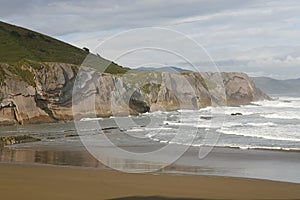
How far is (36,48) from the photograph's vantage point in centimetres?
11462

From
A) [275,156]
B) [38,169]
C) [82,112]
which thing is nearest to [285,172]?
[275,156]

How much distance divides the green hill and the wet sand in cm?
8071

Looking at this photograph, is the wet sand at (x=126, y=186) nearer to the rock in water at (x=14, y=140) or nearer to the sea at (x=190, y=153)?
the sea at (x=190, y=153)

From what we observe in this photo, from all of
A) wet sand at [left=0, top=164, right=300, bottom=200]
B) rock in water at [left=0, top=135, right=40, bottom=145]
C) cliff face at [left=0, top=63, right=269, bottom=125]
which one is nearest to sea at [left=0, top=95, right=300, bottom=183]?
rock in water at [left=0, top=135, right=40, bottom=145]

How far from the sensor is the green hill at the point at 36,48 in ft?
335

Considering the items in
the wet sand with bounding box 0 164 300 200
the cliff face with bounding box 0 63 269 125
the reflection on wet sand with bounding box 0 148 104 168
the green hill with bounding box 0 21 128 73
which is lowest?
the reflection on wet sand with bounding box 0 148 104 168

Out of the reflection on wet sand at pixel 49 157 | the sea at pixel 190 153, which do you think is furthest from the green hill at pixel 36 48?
the reflection on wet sand at pixel 49 157

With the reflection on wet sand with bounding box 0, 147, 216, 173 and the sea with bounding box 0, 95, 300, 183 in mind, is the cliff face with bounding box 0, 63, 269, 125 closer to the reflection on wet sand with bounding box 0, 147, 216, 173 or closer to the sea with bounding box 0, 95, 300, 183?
the sea with bounding box 0, 95, 300, 183

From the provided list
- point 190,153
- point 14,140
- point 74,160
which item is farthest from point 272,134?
point 14,140

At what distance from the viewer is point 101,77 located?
2729 inches

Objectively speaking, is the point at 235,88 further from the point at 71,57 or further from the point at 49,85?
the point at 49,85

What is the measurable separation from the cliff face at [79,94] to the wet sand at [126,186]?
35.8m

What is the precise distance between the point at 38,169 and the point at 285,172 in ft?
30.3

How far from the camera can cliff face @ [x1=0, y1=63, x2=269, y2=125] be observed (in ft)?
171
